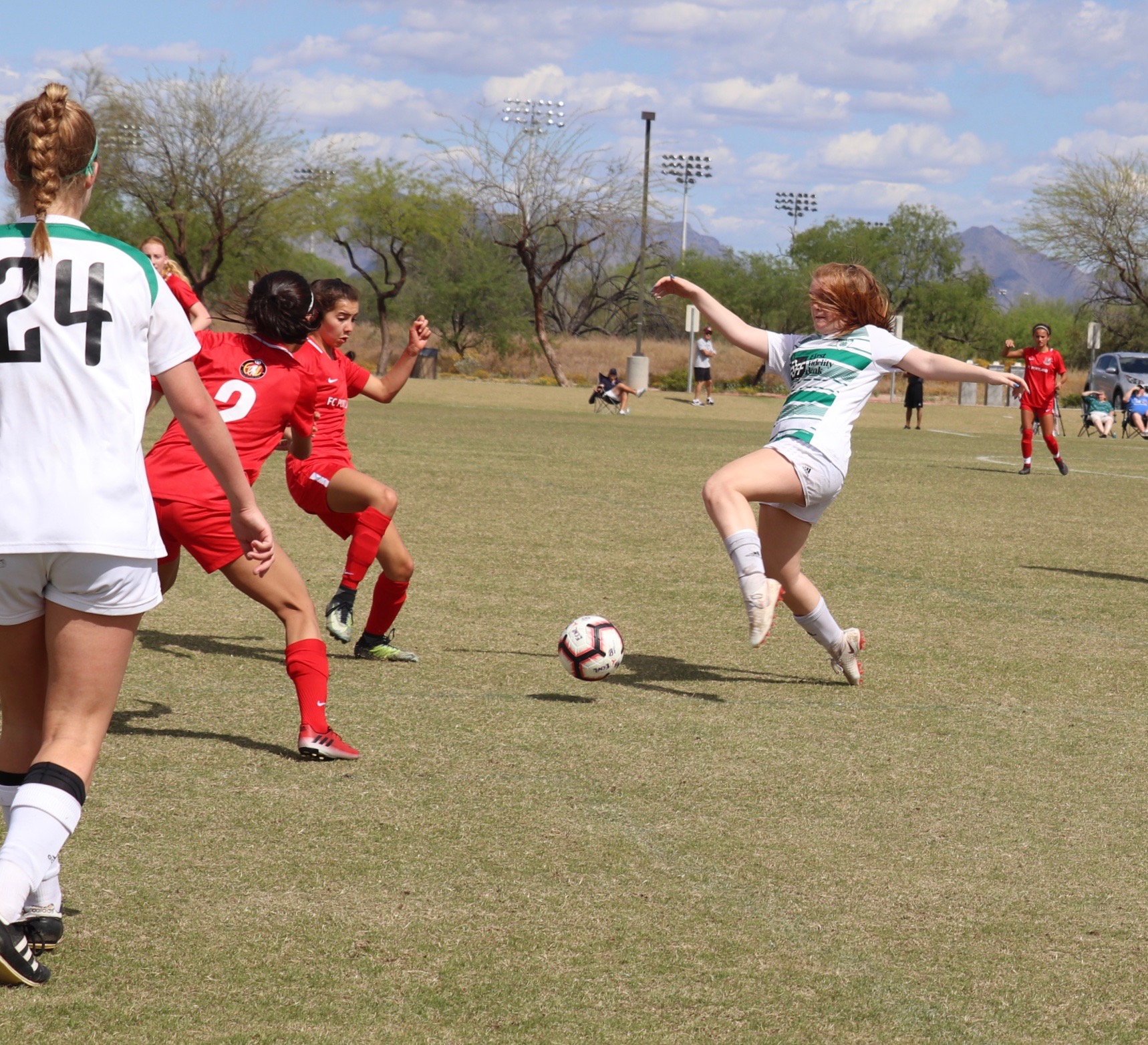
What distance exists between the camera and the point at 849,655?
648cm

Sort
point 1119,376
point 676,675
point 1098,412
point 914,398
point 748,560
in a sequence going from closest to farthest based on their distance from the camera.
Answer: point 748,560, point 676,675, point 1098,412, point 914,398, point 1119,376

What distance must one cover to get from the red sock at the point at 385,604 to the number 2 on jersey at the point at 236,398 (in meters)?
1.49

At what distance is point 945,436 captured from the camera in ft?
101

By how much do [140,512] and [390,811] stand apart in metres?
1.76

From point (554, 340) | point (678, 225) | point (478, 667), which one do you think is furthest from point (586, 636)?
point (554, 340)

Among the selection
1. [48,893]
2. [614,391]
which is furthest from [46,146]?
[614,391]

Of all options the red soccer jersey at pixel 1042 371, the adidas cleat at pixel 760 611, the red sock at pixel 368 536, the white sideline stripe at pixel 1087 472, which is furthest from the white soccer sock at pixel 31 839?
the white sideline stripe at pixel 1087 472

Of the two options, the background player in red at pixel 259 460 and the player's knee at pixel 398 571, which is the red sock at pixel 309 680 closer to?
the background player in red at pixel 259 460

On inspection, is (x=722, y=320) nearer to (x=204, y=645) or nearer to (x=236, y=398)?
(x=236, y=398)

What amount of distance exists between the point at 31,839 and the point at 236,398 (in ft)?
9.23

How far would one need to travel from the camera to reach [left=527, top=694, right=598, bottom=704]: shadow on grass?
6074 mm

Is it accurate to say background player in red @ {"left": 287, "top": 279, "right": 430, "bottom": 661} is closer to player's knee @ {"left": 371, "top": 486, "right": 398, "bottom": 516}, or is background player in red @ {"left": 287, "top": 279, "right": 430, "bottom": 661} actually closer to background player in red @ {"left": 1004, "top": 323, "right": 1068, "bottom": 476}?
player's knee @ {"left": 371, "top": 486, "right": 398, "bottom": 516}

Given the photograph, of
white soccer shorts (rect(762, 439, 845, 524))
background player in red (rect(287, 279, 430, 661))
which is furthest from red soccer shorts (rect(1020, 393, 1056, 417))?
white soccer shorts (rect(762, 439, 845, 524))

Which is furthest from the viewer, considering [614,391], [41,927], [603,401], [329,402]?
[603,401]
